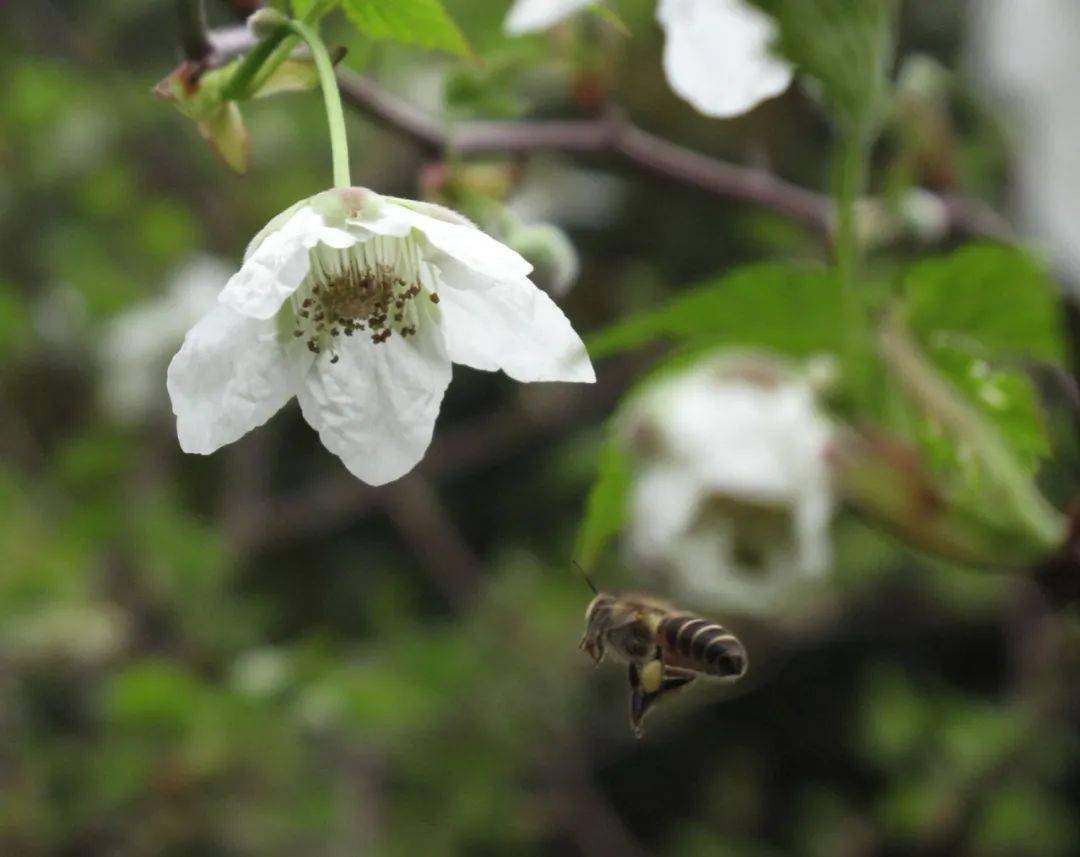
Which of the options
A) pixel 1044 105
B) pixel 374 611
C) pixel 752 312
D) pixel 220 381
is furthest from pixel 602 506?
pixel 374 611

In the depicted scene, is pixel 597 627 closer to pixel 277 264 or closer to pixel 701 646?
pixel 701 646

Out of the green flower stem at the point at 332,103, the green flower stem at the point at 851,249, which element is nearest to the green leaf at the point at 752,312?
the green flower stem at the point at 851,249

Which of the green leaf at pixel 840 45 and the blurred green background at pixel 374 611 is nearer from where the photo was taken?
the green leaf at pixel 840 45

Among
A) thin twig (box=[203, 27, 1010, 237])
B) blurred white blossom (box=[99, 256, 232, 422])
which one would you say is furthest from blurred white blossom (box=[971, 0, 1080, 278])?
blurred white blossom (box=[99, 256, 232, 422])

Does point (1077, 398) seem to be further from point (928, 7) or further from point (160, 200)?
point (928, 7)

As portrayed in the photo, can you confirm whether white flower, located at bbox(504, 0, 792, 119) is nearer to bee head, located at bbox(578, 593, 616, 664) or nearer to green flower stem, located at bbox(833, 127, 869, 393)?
green flower stem, located at bbox(833, 127, 869, 393)

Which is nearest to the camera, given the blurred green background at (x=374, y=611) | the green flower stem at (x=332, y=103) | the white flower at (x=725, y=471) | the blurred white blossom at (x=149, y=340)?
the green flower stem at (x=332, y=103)

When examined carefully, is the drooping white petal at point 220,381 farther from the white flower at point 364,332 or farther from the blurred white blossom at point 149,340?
the blurred white blossom at point 149,340

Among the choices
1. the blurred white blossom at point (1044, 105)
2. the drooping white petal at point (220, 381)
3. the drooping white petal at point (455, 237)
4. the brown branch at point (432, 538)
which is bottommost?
the brown branch at point (432, 538)
